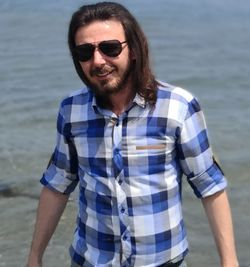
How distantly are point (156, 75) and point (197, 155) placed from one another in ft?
20.5

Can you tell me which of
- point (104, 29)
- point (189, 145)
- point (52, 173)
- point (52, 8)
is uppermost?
point (104, 29)

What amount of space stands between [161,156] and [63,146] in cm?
44

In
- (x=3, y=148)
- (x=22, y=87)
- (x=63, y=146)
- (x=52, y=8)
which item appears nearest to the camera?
(x=63, y=146)

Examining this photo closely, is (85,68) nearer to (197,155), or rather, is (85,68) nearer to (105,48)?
(105,48)

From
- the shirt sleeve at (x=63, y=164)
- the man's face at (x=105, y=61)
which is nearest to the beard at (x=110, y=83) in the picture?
the man's face at (x=105, y=61)

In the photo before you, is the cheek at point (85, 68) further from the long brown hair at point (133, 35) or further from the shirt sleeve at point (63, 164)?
the shirt sleeve at point (63, 164)

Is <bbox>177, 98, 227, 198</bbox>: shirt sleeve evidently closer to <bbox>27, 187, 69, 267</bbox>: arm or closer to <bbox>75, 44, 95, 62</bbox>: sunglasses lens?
<bbox>75, 44, 95, 62</bbox>: sunglasses lens

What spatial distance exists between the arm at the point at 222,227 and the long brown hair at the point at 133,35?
486mm

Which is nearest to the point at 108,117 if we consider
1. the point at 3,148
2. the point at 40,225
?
the point at 40,225

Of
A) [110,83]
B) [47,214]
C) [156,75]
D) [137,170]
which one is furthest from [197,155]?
[156,75]

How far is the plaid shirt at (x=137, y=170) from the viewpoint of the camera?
123 inches

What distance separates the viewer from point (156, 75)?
30.8 feet

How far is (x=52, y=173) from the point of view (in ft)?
11.4

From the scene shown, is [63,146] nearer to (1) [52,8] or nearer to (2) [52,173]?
(2) [52,173]
